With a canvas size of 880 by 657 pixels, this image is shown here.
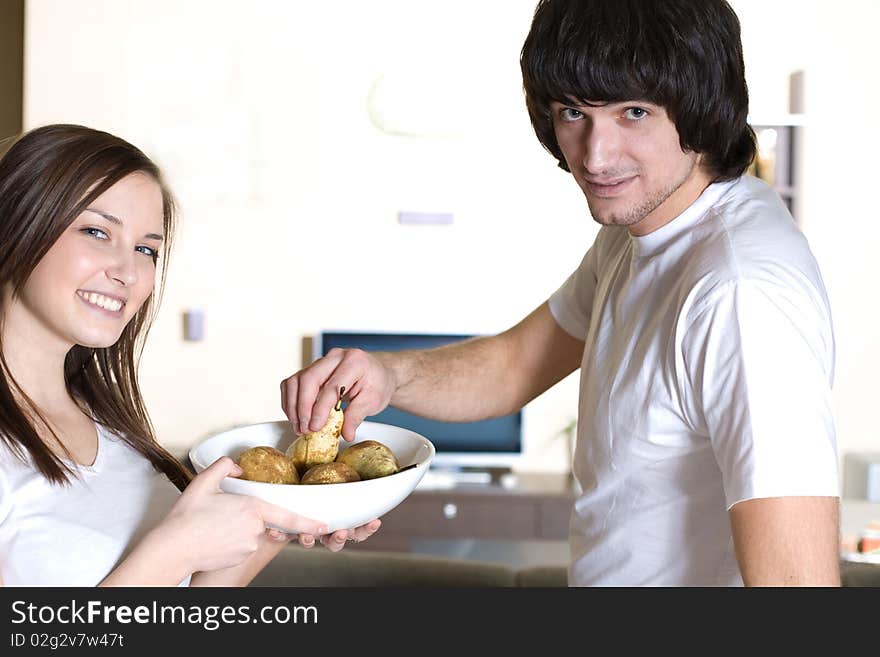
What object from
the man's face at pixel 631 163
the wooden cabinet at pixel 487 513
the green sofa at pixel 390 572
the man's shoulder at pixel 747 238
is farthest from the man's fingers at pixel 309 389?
the wooden cabinet at pixel 487 513

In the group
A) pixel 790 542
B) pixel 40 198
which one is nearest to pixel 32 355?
pixel 40 198

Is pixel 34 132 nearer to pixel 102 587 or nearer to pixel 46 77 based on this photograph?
pixel 102 587

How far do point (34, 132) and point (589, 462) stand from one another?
979 millimetres

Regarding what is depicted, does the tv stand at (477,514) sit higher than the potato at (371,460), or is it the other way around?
the potato at (371,460)

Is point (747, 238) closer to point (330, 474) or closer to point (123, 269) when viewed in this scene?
point (330, 474)

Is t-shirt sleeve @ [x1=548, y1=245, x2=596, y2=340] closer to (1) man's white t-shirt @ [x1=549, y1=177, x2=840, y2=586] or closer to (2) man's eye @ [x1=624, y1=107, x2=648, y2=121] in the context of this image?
(1) man's white t-shirt @ [x1=549, y1=177, x2=840, y2=586]

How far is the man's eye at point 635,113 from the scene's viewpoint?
4.88 feet

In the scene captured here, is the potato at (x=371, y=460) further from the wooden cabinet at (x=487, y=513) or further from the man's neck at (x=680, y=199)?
the wooden cabinet at (x=487, y=513)

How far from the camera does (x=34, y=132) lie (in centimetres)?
151

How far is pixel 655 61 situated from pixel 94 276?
855 millimetres

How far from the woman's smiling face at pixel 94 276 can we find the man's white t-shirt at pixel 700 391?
0.73 metres

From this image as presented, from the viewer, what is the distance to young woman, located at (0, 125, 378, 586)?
50.1 inches

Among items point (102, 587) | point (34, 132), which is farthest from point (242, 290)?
point (102, 587)

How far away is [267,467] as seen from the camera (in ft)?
4.34
